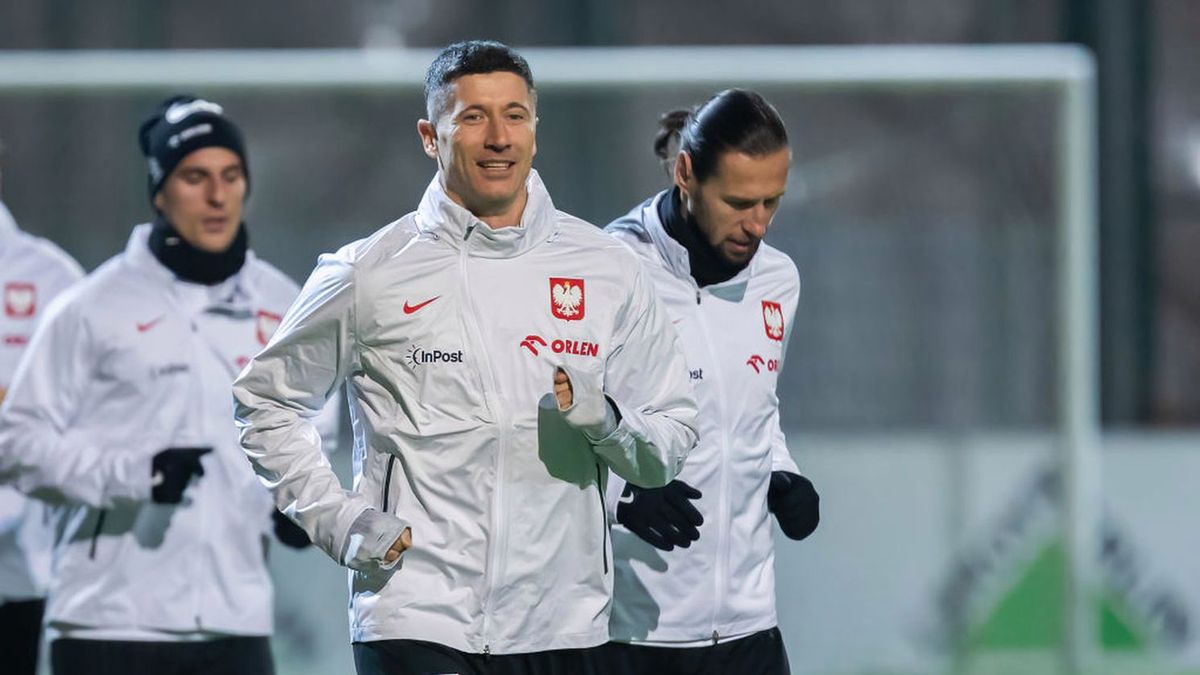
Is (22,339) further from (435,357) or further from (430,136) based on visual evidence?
(435,357)

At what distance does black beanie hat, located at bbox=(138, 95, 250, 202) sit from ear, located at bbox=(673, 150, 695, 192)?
1096 mm

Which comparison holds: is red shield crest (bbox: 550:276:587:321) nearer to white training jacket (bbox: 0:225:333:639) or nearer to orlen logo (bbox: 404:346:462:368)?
orlen logo (bbox: 404:346:462:368)

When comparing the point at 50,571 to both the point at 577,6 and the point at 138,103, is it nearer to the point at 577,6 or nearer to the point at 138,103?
the point at 138,103

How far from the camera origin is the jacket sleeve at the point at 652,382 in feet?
9.05

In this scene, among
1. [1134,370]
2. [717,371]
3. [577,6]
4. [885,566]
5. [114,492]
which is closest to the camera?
[717,371]

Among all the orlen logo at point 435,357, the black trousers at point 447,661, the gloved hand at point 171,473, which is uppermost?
the orlen logo at point 435,357

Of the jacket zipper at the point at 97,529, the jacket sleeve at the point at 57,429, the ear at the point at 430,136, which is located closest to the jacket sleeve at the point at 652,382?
the ear at the point at 430,136

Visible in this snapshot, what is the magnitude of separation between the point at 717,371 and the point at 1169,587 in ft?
11.8

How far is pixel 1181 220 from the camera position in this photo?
913cm

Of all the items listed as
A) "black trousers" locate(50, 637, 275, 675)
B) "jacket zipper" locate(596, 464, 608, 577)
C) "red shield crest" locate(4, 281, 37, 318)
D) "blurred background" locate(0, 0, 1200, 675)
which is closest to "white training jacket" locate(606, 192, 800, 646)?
"jacket zipper" locate(596, 464, 608, 577)

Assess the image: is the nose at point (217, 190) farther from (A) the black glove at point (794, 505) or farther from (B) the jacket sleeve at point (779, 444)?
(A) the black glove at point (794, 505)

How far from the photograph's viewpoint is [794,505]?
10.7 feet

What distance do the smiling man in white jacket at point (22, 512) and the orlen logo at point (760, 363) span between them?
1765mm

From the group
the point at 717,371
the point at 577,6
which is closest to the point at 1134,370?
the point at 577,6
